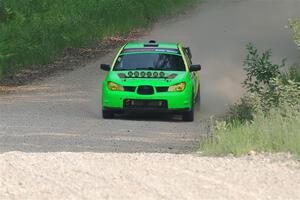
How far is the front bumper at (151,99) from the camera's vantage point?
18578 millimetres

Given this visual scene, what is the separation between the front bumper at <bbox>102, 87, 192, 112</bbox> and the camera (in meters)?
18.6

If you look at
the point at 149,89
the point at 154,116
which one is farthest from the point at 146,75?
the point at 154,116

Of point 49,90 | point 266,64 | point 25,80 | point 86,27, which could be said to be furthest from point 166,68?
point 86,27

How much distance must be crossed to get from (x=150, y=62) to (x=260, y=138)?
7.87m

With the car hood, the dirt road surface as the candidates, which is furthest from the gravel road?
the car hood

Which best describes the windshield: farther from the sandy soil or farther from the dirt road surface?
the sandy soil

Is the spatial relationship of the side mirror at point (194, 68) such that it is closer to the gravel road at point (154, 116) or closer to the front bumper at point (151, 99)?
the front bumper at point (151, 99)

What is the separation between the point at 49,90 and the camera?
24.6m

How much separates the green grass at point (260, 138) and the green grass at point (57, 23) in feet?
48.3

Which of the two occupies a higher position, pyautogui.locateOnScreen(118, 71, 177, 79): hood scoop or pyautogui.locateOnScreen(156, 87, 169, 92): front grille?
pyautogui.locateOnScreen(118, 71, 177, 79): hood scoop

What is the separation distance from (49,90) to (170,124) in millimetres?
6974

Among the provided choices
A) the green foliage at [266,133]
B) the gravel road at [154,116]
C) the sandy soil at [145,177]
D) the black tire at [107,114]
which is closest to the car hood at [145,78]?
the black tire at [107,114]

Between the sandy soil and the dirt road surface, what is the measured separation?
11mm

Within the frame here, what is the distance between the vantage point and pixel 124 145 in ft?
48.2
